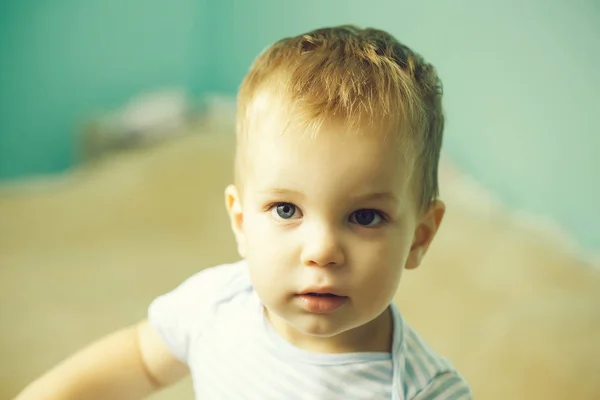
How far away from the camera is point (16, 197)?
1.56 meters

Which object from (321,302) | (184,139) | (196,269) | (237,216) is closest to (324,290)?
(321,302)

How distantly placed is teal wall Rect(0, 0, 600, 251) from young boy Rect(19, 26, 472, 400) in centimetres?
67

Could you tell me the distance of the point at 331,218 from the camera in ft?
2.06

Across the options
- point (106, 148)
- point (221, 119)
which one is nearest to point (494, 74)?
point (221, 119)

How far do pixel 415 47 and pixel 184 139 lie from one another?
0.66 m

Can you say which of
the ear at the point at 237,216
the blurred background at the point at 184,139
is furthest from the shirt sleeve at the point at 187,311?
the blurred background at the point at 184,139

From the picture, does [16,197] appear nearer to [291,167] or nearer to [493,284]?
[493,284]

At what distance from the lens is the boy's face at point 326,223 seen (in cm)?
62

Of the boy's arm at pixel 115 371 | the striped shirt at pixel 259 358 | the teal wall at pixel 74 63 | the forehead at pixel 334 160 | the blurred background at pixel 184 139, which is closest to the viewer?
the forehead at pixel 334 160

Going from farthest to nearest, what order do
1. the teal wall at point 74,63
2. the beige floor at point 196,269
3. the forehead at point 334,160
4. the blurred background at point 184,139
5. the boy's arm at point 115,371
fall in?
the teal wall at point 74,63 < the blurred background at point 184,139 < the beige floor at point 196,269 < the boy's arm at point 115,371 < the forehead at point 334,160

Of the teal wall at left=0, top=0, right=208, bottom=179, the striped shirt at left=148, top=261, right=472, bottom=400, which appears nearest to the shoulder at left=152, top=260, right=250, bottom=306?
the striped shirt at left=148, top=261, right=472, bottom=400

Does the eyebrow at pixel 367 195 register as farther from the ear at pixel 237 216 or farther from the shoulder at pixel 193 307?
the shoulder at pixel 193 307

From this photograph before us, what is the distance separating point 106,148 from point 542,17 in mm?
1043

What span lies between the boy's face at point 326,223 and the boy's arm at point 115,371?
0.81 ft
